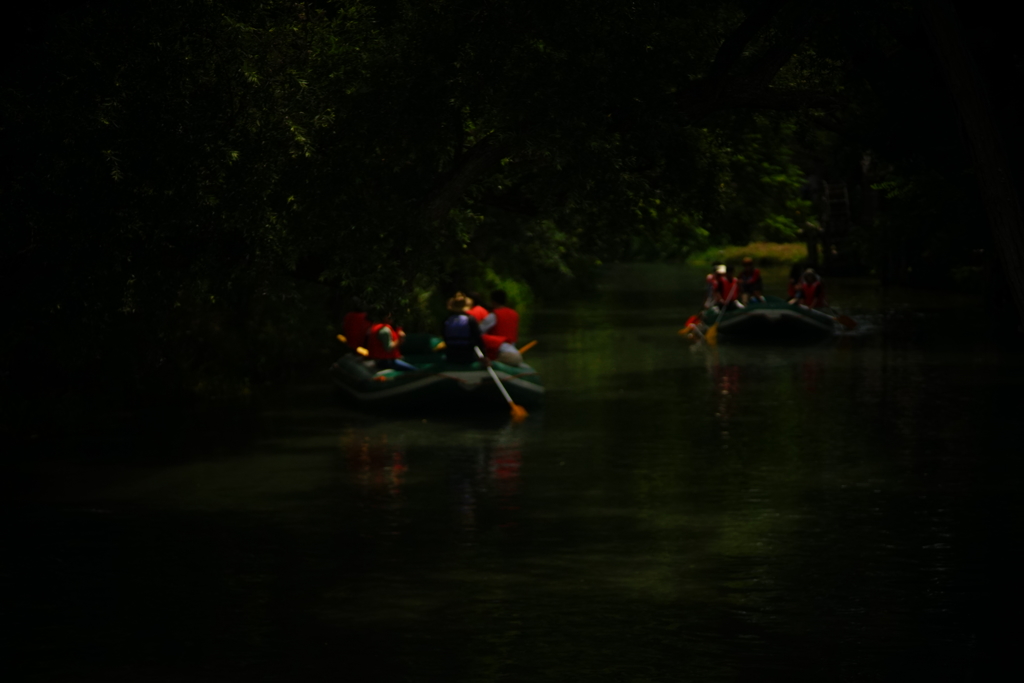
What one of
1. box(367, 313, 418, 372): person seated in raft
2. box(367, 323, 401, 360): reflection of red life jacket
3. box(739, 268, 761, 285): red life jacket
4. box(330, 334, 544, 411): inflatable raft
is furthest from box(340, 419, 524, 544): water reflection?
box(739, 268, 761, 285): red life jacket

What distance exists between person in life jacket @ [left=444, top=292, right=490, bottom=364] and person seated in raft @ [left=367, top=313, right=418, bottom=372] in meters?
1.14

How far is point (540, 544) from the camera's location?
13.9m

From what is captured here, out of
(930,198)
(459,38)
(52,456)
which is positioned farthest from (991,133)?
(52,456)

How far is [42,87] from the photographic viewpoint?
57.8 feet

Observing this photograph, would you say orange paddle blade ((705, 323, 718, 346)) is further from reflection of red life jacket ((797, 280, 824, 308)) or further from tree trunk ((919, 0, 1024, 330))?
tree trunk ((919, 0, 1024, 330))

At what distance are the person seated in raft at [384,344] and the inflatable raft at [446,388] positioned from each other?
20.8 inches

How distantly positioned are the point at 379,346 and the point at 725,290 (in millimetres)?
16743

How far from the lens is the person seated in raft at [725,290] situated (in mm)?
40812

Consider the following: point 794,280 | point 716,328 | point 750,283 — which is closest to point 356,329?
point 716,328

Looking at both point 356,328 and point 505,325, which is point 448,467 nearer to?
point 505,325

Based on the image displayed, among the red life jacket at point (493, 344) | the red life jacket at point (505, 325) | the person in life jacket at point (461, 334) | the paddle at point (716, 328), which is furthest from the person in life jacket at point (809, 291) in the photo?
the person in life jacket at point (461, 334)

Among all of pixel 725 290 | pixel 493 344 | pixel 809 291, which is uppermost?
pixel 725 290

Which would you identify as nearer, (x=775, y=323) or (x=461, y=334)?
(x=461, y=334)

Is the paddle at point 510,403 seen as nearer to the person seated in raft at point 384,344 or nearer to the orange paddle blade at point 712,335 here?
the person seated in raft at point 384,344
